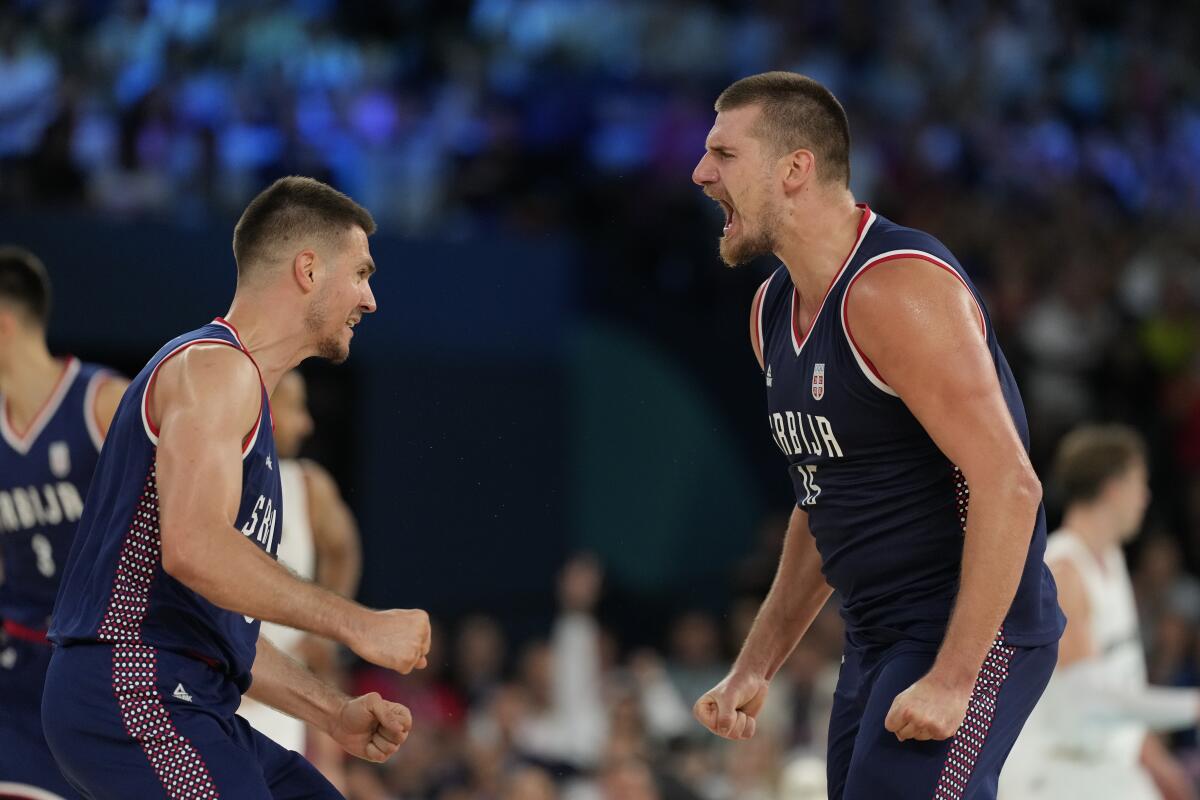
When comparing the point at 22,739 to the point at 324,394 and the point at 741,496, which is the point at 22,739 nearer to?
the point at 324,394

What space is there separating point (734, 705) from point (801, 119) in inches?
68.5

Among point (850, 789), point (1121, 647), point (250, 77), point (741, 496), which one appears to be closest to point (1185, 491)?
point (741, 496)

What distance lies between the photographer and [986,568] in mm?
4070

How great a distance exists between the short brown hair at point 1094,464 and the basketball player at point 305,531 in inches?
130

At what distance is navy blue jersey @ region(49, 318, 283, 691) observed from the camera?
4164 millimetres

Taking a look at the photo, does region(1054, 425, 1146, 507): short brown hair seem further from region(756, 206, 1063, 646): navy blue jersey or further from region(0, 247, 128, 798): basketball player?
region(0, 247, 128, 798): basketball player

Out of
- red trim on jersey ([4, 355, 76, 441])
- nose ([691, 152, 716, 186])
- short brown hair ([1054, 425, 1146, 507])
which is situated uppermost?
nose ([691, 152, 716, 186])

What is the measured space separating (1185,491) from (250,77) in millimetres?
8464

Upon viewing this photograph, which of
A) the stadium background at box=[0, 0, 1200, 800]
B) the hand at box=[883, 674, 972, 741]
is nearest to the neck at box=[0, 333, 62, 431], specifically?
the hand at box=[883, 674, 972, 741]

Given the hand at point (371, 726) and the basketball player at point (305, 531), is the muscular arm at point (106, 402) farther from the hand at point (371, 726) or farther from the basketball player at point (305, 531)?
the hand at point (371, 726)

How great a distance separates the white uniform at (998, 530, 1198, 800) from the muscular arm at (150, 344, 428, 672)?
3.82m

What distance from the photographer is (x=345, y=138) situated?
12773 mm

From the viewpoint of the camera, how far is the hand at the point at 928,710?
405cm

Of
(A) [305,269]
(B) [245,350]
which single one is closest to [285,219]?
(A) [305,269]
